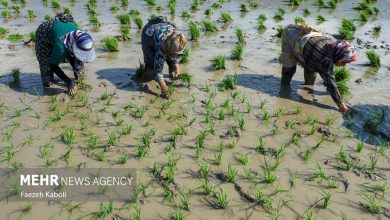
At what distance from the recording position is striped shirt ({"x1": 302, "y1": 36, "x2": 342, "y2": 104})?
5090 mm

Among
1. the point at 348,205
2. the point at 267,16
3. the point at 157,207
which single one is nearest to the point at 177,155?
the point at 157,207

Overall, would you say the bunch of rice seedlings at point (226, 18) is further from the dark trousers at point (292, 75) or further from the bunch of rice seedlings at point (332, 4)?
the dark trousers at point (292, 75)

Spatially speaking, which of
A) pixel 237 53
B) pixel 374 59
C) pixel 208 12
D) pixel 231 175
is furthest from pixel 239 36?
pixel 231 175

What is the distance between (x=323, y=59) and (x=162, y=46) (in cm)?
221

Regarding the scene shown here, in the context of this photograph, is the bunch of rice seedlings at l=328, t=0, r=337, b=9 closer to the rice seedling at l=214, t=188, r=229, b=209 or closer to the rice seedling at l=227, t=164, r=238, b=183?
the rice seedling at l=227, t=164, r=238, b=183

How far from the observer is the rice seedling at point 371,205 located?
129 inches

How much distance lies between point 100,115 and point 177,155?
1423mm

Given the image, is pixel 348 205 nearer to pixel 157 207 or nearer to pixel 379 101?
pixel 157 207

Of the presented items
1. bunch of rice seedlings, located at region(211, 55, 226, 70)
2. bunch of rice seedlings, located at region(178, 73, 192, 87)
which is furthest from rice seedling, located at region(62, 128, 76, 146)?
bunch of rice seedlings, located at region(211, 55, 226, 70)

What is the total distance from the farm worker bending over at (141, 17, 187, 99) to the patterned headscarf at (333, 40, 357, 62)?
2035 mm

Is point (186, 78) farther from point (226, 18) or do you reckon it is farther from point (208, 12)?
point (208, 12)

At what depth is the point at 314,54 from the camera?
17.2ft

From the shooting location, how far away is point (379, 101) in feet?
18.1

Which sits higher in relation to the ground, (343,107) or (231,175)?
(343,107)
